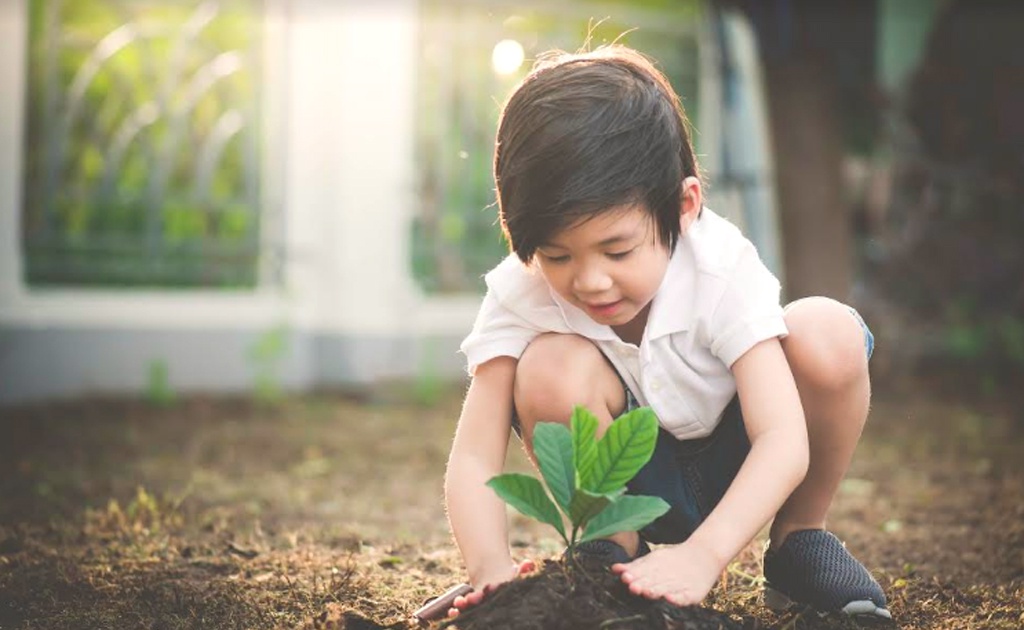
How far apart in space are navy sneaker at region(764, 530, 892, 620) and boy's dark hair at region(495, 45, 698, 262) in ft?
2.06

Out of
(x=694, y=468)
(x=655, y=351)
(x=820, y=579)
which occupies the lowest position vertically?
(x=820, y=579)

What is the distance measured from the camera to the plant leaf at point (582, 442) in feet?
6.20

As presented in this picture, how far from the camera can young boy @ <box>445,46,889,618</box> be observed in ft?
6.37

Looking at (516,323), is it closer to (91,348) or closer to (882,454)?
(882,454)

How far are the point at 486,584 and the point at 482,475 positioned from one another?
0.22 metres

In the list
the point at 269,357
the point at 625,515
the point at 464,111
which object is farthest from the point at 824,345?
the point at 464,111

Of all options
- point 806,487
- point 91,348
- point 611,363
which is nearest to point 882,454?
point 806,487

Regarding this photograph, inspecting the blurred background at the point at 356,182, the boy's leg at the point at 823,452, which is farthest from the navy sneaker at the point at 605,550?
the blurred background at the point at 356,182

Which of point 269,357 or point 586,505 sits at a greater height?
point 586,505

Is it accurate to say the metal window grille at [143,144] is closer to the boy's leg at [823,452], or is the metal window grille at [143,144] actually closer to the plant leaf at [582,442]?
the boy's leg at [823,452]

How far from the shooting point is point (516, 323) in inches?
86.9

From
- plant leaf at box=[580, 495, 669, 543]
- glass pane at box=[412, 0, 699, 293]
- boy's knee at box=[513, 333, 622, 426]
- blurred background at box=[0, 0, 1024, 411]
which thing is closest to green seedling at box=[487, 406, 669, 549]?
plant leaf at box=[580, 495, 669, 543]

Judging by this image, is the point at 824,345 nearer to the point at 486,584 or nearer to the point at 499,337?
the point at 499,337

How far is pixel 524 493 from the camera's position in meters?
1.87
